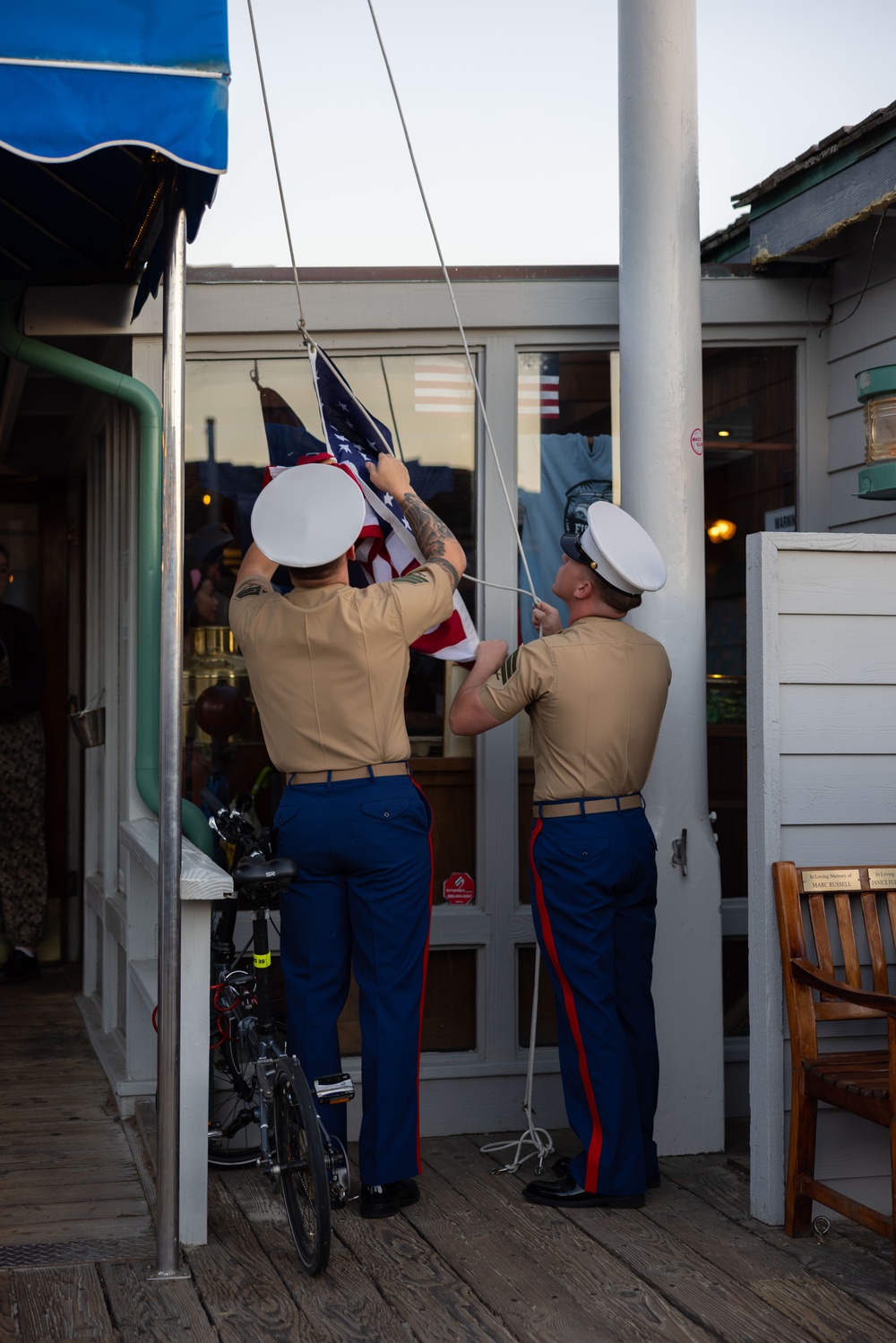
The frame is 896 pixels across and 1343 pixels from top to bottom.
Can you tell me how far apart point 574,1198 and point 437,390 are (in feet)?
8.30

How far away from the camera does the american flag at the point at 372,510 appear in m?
3.94

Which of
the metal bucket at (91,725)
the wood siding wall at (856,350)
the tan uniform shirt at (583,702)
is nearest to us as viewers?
the tan uniform shirt at (583,702)

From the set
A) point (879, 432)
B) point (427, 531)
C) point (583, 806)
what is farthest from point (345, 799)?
point (879, 432)

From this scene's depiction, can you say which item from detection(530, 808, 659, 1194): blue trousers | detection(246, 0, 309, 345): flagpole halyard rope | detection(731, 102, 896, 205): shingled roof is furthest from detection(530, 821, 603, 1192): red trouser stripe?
detection(731, 102, 896, 205): shingled roof

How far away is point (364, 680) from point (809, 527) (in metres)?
1.92

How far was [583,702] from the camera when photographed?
3629 mm

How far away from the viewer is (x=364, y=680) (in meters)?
3.47

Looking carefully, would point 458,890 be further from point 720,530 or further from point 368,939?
point 720,530

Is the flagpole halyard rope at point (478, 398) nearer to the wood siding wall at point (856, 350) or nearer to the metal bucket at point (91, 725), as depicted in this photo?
the wood siding wall at point (856, 350)

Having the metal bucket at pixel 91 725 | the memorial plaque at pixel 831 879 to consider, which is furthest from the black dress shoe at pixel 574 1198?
the metal bucket at pixel 91 725

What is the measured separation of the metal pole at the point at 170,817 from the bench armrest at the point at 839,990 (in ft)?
4.95

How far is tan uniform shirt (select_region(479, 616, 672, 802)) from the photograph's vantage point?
11.9 feet

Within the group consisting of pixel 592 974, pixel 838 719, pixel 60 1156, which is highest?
pixel 838 719

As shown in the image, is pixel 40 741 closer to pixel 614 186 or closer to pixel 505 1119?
pixel 505 1119
